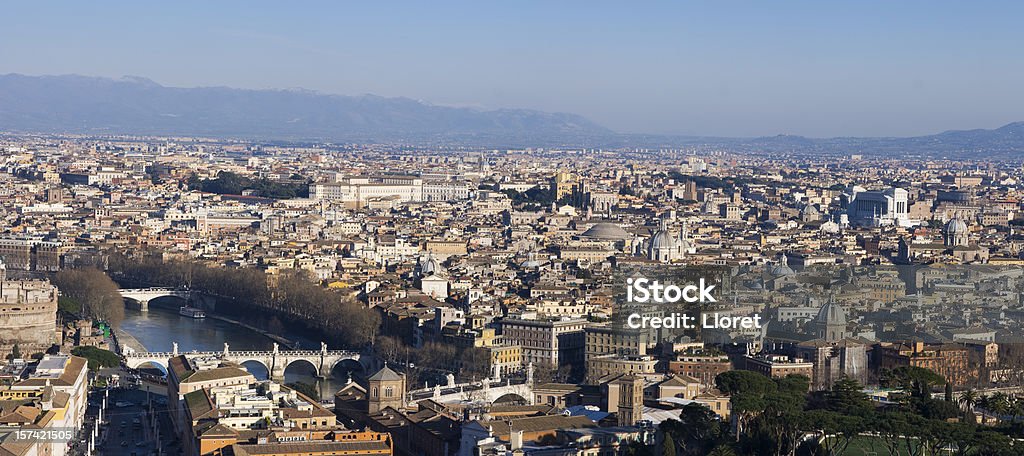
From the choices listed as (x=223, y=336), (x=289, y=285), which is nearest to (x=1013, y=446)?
(x=223, y=336)

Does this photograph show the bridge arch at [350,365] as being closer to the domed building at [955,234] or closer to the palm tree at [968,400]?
the palm tree at [968,400]

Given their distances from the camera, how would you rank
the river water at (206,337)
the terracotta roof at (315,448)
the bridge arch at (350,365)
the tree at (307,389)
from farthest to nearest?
the bridge arch at (350,365) → the river water at (206,337) → the tree at (307,389) → the terracotta roof at (315,448)

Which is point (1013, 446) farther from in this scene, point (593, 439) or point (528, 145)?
point (528, 145)

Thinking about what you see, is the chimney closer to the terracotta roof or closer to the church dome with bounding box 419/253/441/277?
the terracotta roof

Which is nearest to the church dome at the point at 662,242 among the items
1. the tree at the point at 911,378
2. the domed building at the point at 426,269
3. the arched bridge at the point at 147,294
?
the domed building at the point at 426,269

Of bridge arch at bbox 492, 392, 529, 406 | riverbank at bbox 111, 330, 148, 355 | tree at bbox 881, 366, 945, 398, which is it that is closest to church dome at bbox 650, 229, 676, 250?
riverbank at bbox 111, 330, 148, 355

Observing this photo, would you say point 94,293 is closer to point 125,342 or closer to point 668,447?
point 125,342
